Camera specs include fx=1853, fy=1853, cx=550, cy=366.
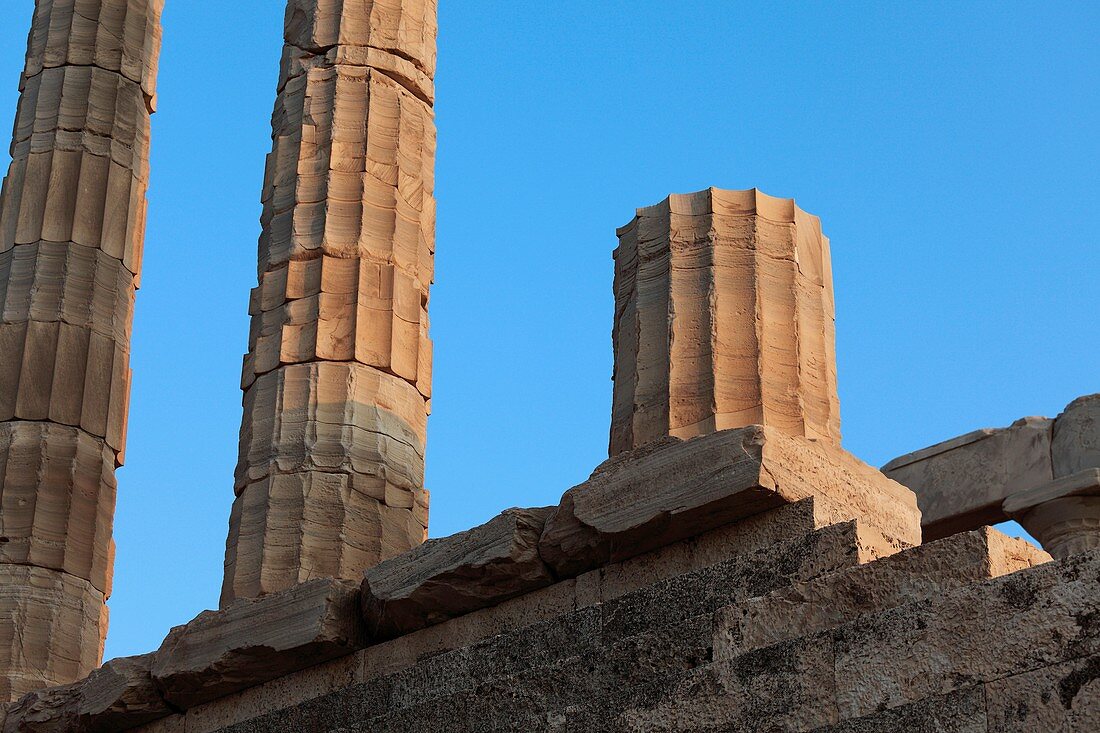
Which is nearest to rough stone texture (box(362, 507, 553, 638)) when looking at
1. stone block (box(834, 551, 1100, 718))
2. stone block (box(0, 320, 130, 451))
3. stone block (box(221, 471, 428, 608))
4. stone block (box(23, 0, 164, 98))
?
stone block (box(221, 471, 428, 608))

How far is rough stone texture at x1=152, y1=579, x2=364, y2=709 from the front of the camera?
11.3 m

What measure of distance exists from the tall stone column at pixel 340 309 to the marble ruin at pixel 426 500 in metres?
0.03

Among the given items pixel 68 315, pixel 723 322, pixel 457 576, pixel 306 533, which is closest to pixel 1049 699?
pixel 457 576

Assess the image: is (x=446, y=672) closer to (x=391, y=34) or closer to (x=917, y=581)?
(x=917, y=581)

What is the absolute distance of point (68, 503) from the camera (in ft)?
51.3

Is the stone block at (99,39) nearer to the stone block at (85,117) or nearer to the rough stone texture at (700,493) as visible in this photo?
the stone block at (85,117)

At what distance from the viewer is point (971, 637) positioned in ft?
21.7

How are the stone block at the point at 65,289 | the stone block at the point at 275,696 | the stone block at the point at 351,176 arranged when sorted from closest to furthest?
Result: the stone block at the point at 275,696
the stone block at the point at 351,176
the stone block at the point at 65,289

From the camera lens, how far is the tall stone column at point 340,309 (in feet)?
45.0

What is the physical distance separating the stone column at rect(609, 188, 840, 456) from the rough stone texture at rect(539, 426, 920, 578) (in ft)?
2.49

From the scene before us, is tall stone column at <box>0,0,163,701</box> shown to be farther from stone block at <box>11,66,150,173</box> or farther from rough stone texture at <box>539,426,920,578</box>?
rough stone texture at <box>539,426,920,578</box>

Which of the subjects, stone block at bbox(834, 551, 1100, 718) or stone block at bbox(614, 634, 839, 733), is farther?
stone block at bbox(614, 634, 839, 733)

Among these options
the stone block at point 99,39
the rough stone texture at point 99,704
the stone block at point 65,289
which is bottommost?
the rough stone texture at point 99,704

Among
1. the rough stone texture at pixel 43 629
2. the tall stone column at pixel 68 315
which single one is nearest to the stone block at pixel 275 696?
the rough stone texture at pixel 43 629
